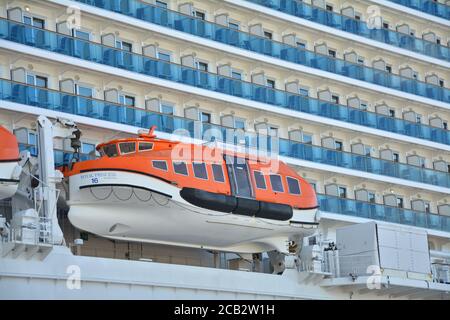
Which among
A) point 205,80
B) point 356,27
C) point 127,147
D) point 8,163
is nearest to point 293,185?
point 205,80

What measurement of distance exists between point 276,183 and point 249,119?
18.6ft

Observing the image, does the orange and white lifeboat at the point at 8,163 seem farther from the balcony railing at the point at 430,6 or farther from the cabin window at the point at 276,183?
the balcony railing at the point at 430,6

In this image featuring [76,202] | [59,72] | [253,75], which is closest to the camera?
[76,202]

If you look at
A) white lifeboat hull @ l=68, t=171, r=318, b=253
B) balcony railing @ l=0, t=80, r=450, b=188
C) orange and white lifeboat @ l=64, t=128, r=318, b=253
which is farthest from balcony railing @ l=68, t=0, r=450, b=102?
white lifeboat hull @ l=68, t=171, r=318, b=253

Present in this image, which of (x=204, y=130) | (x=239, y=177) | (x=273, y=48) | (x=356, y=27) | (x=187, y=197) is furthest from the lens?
(x=356, y=27)

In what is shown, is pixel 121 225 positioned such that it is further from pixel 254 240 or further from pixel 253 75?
pixel 253 75

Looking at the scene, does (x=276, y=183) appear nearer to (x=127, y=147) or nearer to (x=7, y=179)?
(x=127, y=147)

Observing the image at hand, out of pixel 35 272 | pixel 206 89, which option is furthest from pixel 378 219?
pixel 35 272

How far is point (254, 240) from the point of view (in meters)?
32.8

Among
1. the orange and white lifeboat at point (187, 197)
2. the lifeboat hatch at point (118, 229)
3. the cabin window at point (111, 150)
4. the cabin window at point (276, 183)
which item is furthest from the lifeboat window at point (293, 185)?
the cabin window at point (111, 150)

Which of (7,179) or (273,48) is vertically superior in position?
(273,48)

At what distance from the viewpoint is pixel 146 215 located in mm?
29812

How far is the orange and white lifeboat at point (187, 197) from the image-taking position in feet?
95.9
